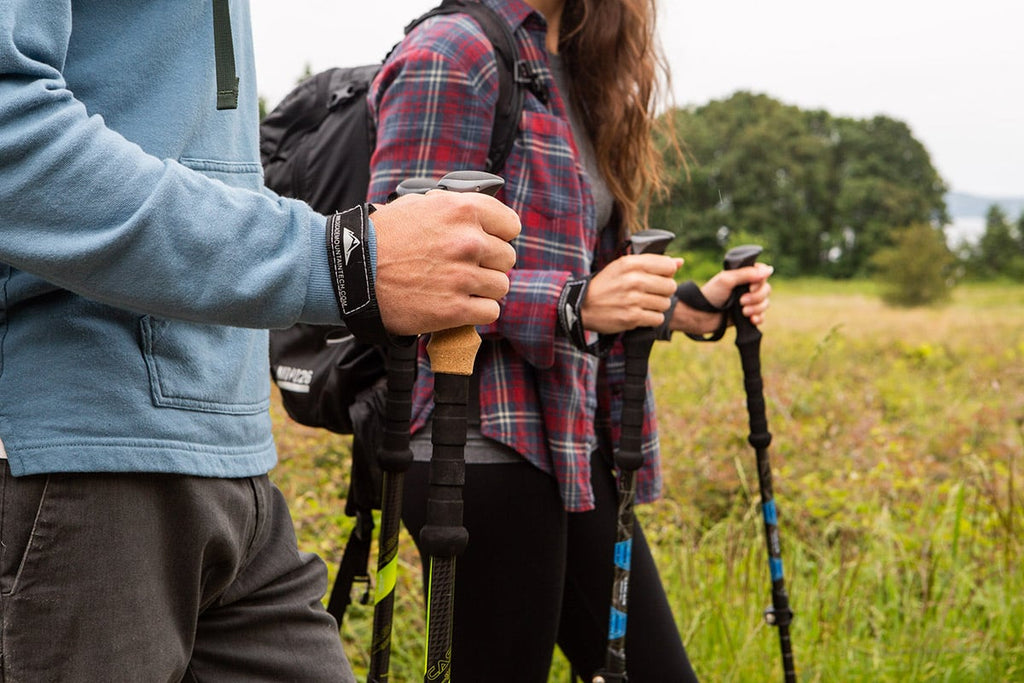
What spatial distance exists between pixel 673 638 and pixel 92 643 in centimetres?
133

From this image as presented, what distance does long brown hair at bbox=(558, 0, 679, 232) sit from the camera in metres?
2.21

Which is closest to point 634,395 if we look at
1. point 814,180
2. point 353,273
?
point 353,273

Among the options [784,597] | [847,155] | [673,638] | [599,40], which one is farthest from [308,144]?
[847,155]

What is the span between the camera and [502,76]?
6.21 feet

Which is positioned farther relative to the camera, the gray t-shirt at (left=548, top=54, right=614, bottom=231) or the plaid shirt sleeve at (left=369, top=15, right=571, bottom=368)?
the gray t-shirt at (left=548, top=54, right=614, bottom=231)

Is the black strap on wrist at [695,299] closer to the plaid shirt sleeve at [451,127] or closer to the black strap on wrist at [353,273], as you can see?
the plaid shirt sleeve at [451,127]

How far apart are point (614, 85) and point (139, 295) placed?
1429 mm

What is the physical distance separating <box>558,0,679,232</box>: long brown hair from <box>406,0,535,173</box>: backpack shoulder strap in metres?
0.27

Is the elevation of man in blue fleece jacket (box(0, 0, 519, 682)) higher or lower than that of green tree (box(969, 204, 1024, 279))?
lower

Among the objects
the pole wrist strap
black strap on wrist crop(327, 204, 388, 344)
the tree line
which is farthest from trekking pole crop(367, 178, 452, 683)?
the tree line

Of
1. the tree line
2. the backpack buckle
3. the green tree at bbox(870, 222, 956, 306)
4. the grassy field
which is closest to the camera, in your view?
the backpack buckle

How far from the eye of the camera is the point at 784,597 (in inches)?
102

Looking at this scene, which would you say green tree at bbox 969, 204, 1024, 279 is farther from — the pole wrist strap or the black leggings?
the black leggings

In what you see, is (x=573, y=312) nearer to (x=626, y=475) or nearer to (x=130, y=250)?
(x=626, y=475)
